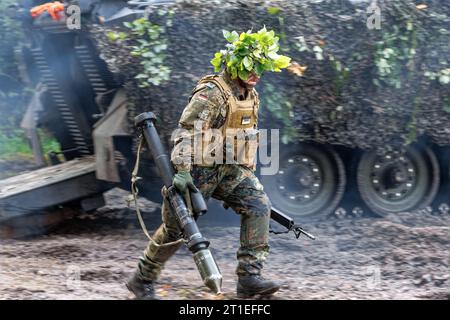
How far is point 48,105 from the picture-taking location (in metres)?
8.91

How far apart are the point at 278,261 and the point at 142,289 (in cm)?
164

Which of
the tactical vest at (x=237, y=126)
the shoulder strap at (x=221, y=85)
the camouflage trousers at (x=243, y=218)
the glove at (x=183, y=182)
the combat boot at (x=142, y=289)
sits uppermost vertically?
the shoulder strap at (x=221, y=85)

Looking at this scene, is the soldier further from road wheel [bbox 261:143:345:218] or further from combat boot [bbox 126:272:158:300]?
road wheel [bbox 261:143:345:218]

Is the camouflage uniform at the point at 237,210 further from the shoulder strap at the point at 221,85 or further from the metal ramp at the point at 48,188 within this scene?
the metal ramp at the point at 48,188

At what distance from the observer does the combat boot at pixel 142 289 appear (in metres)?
5.75

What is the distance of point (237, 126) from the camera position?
5.64 m

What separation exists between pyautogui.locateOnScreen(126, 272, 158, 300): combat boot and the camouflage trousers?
0.04 metres

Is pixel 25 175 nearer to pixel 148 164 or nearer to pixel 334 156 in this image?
pixel 148 164

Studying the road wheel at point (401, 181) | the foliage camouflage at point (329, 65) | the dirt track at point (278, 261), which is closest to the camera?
the dirt track at point (278, 261)

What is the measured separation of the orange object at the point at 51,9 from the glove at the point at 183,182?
314cm

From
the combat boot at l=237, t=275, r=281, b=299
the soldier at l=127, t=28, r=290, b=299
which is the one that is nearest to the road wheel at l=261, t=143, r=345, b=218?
the soldier at l=127, t=28, r=290, b=299

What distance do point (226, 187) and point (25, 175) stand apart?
3.16m

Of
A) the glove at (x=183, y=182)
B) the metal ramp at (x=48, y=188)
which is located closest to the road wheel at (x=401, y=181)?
the metal ramp at (x=48, y=188)
